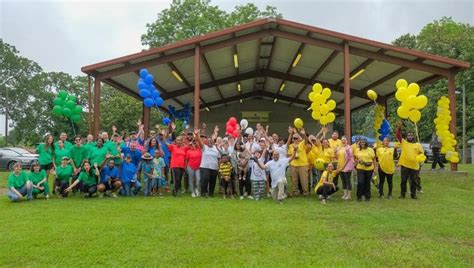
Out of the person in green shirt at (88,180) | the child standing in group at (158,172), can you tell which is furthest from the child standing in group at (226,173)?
the person in green shirt at (88,180)

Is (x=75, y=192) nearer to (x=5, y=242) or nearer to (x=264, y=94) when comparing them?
(x=5, y=242)

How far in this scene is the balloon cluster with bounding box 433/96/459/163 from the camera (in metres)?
13.0

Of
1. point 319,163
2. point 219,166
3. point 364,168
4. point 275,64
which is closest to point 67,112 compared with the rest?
point 219,166

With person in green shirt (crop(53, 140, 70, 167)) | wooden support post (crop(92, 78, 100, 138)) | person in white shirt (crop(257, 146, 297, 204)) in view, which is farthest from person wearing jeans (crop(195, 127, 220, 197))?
wooden support post (crop(92, 78, 100, 138))

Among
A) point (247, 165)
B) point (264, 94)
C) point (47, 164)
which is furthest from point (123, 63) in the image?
point (264, 94)

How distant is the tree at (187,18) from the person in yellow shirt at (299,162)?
27.5m

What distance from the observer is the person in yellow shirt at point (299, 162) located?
10008 mm

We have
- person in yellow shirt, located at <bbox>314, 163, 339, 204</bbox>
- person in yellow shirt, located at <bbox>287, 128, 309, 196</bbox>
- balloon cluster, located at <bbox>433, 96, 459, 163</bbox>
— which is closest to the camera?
person in yellow shirt, located at <bbox>314, 163, 339, 204</bbox>

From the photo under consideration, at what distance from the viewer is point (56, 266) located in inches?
181

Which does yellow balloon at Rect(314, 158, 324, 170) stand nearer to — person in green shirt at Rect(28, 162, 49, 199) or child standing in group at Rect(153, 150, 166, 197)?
child standing in group at Rect(153, 150, 166, 197)

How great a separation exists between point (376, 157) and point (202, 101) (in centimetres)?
1494

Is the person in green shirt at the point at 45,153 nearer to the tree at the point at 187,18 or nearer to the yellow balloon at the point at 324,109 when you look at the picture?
the yellow balloon at the point at 324,109

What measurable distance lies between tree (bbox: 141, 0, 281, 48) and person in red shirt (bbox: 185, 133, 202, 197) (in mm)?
27155

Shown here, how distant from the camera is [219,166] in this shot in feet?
32.7
